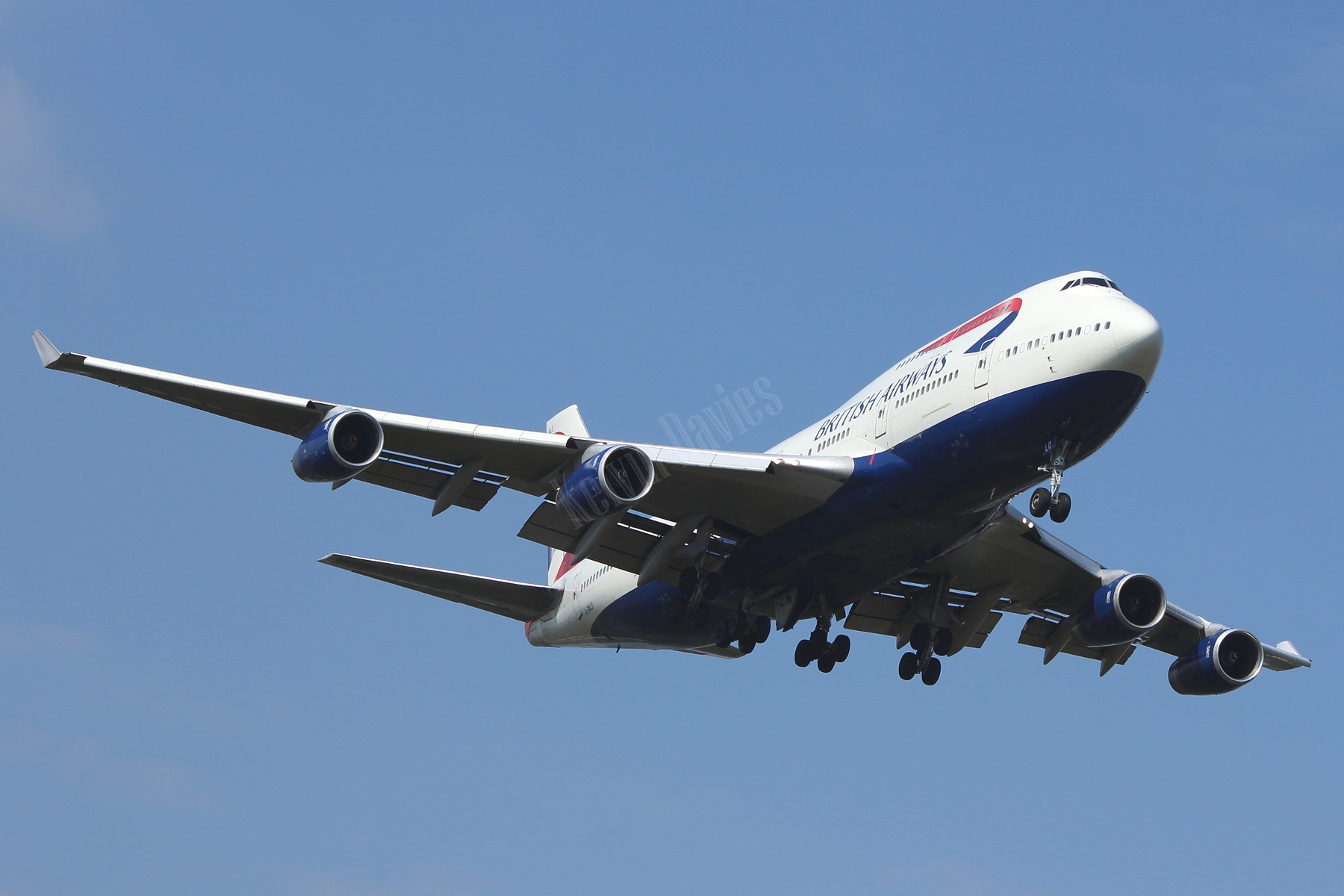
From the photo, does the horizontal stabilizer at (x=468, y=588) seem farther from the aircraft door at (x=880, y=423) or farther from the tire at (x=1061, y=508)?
the tire at (x=1061, y=508)

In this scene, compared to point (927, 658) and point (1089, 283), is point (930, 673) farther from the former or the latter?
point (1089, 283)

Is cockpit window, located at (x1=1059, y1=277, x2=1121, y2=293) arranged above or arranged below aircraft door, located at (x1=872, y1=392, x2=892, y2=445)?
above

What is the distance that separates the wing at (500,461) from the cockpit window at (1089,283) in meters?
5.24

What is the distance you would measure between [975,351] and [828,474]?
3672 millimetres

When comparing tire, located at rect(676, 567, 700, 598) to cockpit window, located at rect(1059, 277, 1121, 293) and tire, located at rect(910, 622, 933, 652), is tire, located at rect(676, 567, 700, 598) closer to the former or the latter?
tire, located at rect(910, 622, 933, 652)

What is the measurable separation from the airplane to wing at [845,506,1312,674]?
0.22ft

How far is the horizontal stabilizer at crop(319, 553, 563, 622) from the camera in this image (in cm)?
3122

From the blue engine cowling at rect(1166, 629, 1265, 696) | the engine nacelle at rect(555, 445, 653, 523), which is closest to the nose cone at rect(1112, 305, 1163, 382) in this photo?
the engine nacelle at rect(555, 445, 653, 523)

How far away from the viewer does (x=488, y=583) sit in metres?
34.9

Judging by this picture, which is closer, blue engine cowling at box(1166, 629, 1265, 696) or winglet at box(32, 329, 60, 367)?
winglet at box(32, 329, 60, 367)

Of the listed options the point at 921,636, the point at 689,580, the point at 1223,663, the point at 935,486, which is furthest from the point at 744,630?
the point at 1223,663

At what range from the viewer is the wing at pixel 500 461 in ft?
86.0

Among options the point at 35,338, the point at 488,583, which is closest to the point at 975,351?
the point at 488,583

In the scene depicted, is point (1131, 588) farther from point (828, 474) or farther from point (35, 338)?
point (35, 338)
